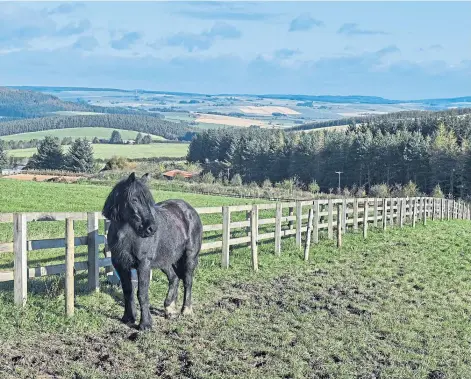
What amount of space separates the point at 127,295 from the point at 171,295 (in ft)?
2.86

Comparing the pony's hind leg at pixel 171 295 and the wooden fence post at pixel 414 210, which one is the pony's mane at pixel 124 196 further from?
the wooden fence post at pixel 414 210

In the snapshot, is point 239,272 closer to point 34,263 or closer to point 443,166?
point 34,263

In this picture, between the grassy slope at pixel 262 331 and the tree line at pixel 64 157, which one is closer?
the grassy slope at pixel 262 331

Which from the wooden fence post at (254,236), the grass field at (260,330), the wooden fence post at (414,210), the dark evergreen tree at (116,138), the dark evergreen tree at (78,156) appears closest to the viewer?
the grass field at (260,330)

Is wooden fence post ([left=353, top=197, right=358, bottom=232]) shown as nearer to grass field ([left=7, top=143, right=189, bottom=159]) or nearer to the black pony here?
the black pony

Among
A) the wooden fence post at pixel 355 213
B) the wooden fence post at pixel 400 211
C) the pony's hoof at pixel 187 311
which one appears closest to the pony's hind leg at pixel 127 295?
the pony's hoof at pixel 187 311

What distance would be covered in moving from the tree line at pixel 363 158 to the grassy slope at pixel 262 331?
2741 inches

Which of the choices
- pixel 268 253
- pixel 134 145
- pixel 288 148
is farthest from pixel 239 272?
pixel 134 145

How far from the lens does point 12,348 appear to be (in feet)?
22.7

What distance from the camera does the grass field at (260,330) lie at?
6.81 meters

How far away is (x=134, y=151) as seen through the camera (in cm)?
14700

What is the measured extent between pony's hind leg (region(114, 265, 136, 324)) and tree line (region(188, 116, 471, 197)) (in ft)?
242

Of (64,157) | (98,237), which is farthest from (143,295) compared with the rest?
(64,157)

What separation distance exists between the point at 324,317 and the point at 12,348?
4.47 m
